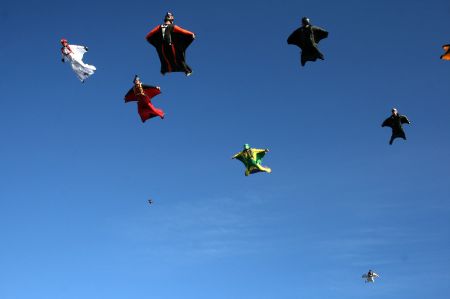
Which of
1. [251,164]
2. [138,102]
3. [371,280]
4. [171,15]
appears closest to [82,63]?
[138,102]

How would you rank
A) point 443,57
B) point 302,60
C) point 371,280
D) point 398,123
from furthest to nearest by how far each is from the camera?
point 371,280
point 398,123
point 302,60
point 443,57

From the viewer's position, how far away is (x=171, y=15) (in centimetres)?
2012

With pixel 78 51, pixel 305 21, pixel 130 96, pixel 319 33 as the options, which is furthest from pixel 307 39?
pixel 78 51

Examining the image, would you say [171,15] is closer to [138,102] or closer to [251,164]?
[138,102]

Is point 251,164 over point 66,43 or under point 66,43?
under

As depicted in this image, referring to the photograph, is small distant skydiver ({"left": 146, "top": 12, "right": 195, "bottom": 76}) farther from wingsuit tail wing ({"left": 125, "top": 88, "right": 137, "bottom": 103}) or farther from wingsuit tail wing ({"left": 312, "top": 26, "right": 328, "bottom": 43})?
wingsuit tail wing ({"left": 312, "top": 26, "right": 328, "bottom": 43})

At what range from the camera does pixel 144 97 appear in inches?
874

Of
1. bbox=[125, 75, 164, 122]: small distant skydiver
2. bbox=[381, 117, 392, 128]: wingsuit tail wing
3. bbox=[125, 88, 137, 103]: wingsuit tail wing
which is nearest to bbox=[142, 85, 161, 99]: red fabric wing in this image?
bbox=[125, 75, 164, 122]: small distant skydiver

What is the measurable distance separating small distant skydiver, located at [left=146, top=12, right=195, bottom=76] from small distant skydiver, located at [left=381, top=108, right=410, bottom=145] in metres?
9.86

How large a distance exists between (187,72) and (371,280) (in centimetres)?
2361

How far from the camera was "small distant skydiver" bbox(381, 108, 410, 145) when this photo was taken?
23.8 meters

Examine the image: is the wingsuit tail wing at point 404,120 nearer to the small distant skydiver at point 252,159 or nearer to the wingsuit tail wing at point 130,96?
the small distant skydiver at point 252,159

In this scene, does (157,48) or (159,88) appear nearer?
(157,48)

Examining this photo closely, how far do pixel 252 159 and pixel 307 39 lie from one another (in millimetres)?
6972
